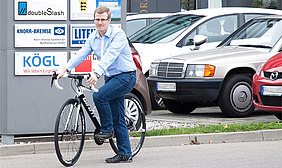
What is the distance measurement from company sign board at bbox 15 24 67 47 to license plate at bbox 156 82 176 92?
2.74 metres

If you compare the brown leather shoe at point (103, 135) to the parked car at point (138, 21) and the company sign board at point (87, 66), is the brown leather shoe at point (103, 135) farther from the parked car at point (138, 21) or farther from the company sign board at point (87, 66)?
the parked car at point (138, 21)

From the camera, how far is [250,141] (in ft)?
25.3

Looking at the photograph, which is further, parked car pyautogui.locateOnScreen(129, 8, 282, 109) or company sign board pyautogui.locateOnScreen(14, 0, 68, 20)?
parked car pyautogui.locateOnScreen(129, 8, 282, 109)

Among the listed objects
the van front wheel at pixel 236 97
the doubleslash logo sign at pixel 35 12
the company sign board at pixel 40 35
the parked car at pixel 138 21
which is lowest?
the van front wheel at pixel 236 97

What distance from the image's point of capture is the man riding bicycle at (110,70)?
5750 mm

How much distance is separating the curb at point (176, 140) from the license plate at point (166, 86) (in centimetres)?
206

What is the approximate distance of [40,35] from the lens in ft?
23.8

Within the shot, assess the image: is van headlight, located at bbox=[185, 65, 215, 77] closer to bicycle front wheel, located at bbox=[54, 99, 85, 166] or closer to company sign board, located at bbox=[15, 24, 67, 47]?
company sign board, located at bbox=[15, 24, 67, 47]

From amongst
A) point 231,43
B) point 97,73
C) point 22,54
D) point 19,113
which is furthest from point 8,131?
point 231,43

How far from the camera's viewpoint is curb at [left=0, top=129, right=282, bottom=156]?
6.88 metres

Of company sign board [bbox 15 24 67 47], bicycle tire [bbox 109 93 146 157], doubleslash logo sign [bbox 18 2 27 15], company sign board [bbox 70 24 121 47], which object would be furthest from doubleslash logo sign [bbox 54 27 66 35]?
bicycle tire [bbox 109 93 146 157]

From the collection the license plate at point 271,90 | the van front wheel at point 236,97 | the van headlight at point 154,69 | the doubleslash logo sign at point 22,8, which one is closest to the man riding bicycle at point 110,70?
the doubleslash logo sign at point 22,8

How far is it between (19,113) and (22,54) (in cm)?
80

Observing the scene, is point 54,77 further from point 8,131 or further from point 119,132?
point 8,131
